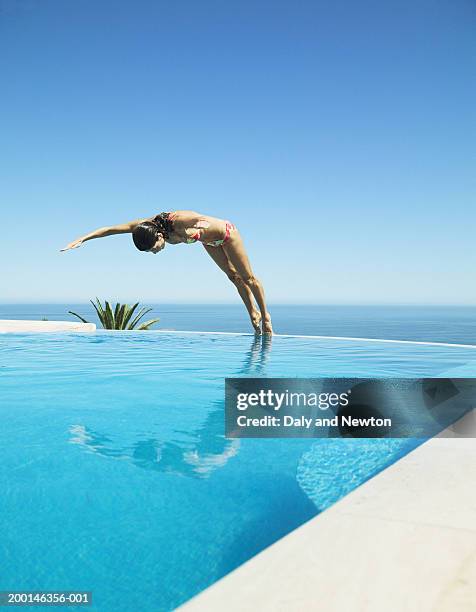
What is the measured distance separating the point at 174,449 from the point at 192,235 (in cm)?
533

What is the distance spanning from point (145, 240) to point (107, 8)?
18566 millimetres

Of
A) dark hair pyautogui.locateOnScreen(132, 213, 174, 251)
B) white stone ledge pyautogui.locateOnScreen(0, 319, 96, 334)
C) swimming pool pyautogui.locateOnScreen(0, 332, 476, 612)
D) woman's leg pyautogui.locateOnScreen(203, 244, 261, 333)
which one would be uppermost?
dark hair pyautogui.locateOnScreen(132, 213, 174, 251)

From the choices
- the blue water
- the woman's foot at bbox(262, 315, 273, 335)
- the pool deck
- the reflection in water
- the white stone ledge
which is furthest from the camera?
the blue water

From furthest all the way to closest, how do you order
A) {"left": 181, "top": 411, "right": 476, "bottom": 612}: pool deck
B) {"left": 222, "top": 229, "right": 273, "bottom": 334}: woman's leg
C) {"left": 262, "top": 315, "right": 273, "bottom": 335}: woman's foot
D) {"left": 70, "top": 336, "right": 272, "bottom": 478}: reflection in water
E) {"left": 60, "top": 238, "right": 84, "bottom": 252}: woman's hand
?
1. {"left": 262, "top": 315, "right": 273, "bottom": 335}: woman's foot
2. {"left": 222, "top": 229, "right": 273, "bottom": 334}: woman's leg
3. {"left": 60, "top": 238, "right": 84, "bottom": 252}: woman's hand
4. {"left": 70, "top": 336, "right": 272, "bottom": 478}: reflection in water
5. {"left": 181, "top": 411, "right": 476, "bottom": 612}: pool deck

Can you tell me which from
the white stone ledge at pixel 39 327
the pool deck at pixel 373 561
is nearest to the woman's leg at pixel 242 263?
the white stone ledge at pixel 39 327

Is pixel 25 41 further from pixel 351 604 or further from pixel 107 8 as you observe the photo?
pixel 351 604

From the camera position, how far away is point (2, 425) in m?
3.50

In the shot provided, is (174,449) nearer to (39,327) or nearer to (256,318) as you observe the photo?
(256,318)

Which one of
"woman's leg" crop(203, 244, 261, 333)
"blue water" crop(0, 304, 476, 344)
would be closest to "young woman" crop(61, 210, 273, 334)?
"woman's leg" crop(203, 244, 261, 333)

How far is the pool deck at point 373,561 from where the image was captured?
1.18 meters

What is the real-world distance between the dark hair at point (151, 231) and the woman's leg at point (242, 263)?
1.05 meters

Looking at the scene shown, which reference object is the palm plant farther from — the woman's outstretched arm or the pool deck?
the pool deck

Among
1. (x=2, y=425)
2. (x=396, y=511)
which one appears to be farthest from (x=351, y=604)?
(x=2, y=425)

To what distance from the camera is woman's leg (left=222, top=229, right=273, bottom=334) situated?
Result: 8398mm
